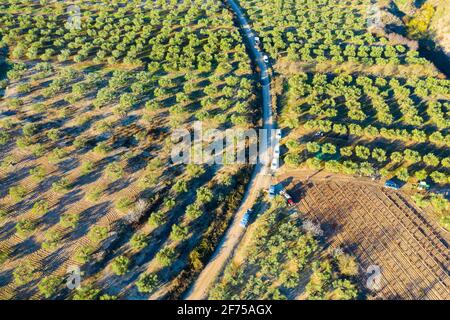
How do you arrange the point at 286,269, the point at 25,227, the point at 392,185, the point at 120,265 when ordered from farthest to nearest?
the point at 392,185 → the point at 25,227 → the point at 286,269 → the point at 120,265

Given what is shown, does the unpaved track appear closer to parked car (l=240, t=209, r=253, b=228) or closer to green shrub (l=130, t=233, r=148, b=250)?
parked car (l=240, t=209, r=253, b=228)

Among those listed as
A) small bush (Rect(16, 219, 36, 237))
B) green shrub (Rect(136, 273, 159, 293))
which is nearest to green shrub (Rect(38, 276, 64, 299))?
small bush (Rect(16, 219, 36, 237))

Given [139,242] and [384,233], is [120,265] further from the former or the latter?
[384,233]

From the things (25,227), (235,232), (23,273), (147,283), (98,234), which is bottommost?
(147,283)

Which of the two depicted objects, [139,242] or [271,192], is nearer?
[139,242]

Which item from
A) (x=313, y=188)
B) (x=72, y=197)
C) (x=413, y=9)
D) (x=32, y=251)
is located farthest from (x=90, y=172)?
(x=413, y=9)

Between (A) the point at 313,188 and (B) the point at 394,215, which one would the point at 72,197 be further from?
(B) the point at 394,215

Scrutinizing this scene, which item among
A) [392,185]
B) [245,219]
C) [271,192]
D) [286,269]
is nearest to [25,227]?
[245,219]

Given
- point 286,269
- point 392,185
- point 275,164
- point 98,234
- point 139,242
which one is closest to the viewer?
point 286,269
